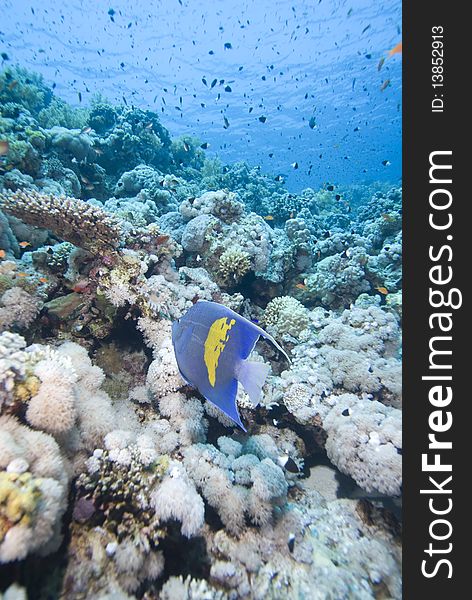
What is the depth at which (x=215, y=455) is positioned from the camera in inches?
105

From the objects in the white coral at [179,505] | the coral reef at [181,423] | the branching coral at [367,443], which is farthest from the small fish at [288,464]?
the white coral at [179,505]

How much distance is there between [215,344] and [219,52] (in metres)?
56.2

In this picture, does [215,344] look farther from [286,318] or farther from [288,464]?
[286,318]

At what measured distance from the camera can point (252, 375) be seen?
1284 mm

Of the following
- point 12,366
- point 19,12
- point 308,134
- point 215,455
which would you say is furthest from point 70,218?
point 308,134

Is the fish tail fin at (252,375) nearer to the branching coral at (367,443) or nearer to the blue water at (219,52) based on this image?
the branching coral at (367,443)

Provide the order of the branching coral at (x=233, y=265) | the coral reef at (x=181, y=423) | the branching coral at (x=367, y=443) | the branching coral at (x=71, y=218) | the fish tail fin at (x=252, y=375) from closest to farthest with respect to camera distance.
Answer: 1. the fish tail fin at (x=252, y=375)
2. the coral reef at (x=181, y=423)
3. the branching coral at (x=367, y=443)
4. the branching coral at (x=71, y=218)
5. the branching coral at (x=233, y=265)

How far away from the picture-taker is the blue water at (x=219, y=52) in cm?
3522

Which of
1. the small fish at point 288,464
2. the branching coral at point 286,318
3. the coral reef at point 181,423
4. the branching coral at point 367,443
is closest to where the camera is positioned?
the coral reef at point 181,423

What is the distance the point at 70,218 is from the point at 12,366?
2472 mm

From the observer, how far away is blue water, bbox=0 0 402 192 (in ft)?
116

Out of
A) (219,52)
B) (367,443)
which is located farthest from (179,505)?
(219,52)

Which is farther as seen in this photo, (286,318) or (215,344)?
(286,318)

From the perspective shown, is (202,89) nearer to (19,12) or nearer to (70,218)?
(19,12)
